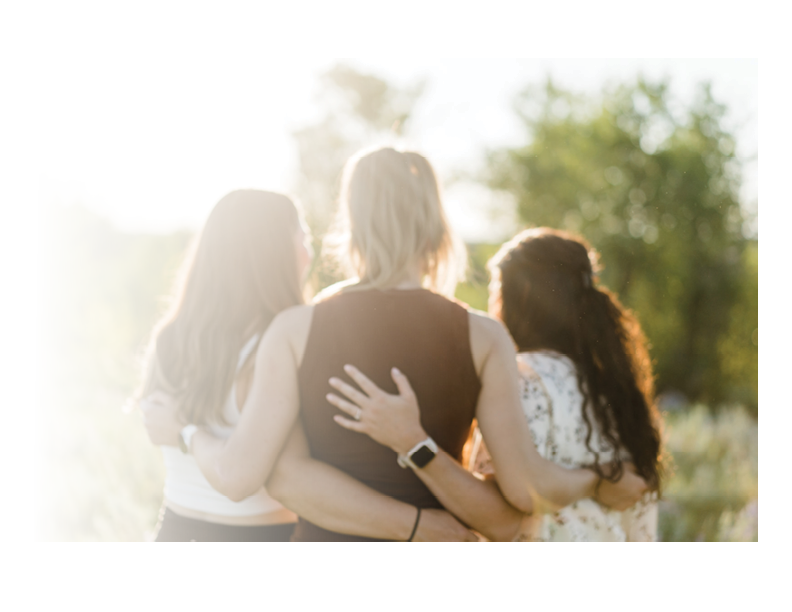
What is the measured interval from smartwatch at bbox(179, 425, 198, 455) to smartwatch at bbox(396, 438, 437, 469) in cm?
64

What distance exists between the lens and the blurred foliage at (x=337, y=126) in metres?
4.45

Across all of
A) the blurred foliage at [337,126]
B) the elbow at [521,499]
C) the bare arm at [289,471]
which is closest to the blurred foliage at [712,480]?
the elbow at [521,499]

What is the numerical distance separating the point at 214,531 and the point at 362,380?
746mm

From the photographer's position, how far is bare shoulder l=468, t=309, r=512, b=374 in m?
1.66

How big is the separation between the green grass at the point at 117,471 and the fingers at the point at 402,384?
2014mm

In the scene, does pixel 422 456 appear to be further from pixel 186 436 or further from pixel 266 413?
pixel 186 436

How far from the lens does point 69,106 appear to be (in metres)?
2.88

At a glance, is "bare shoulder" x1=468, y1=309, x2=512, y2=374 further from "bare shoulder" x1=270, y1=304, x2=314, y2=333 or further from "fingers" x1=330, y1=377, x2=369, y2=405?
"bare shoulder" x1=270, y1=304, x2=314, y2=333

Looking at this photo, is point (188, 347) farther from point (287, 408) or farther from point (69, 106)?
point (69, 106)

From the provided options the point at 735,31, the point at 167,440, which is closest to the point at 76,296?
the point at 167,440

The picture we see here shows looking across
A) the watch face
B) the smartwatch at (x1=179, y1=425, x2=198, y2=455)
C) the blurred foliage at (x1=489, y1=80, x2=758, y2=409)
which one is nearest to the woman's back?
the watch face

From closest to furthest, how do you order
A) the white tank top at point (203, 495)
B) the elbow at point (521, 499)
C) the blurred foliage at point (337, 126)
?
the elbow at point (521, 499) → the white tank top at point (203, 495) → the blurred foliage at point (337, 126)

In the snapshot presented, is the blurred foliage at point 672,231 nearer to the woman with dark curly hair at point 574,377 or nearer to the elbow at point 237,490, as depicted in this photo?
the woman with dark curly hair at point 574,377

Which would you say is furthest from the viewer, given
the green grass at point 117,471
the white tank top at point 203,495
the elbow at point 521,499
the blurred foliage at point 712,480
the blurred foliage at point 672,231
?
the blurred foliage at point 672,231
